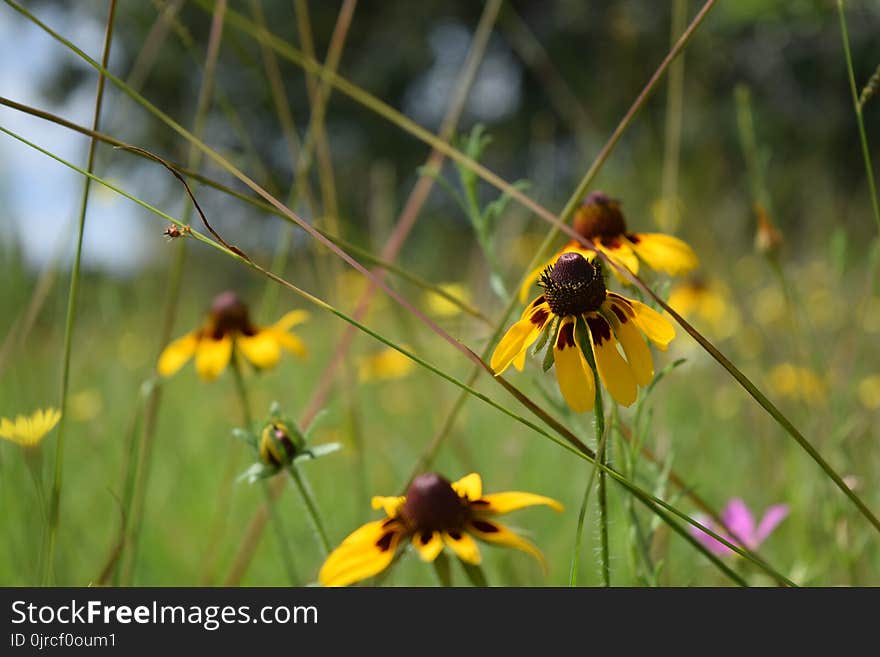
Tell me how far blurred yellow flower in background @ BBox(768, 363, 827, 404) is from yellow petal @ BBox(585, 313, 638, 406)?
1.75ft

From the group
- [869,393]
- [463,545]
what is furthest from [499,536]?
[869,393]

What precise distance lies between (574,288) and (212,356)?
401mm

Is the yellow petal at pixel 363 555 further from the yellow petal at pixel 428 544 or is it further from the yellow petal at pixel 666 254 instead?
the yellow petal at pixel 666 254

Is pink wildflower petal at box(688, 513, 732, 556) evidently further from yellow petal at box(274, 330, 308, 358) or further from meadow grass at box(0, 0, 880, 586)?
yellow petal at box(274, 330, 308, 358)

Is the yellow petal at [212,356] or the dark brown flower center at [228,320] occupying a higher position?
the dark brown flower center at [228,320]

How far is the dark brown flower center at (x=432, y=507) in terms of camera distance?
0.41m

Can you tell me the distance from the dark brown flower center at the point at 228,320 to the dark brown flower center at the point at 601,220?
1.06 feet

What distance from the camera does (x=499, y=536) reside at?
0.40 metres

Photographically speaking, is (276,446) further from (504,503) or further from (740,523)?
(740,523)

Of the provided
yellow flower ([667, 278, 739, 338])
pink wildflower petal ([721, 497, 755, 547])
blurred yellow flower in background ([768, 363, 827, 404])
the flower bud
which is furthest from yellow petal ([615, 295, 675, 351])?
yellow flower ([667, 278, 739, 338])

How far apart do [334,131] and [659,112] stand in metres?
2.88

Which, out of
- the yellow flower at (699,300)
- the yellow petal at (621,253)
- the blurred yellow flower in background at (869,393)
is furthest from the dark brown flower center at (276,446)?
the blurred yellow flower in background at (869,393)

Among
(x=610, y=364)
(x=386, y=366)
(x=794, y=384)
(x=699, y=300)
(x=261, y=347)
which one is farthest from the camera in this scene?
(x=386, y=366)

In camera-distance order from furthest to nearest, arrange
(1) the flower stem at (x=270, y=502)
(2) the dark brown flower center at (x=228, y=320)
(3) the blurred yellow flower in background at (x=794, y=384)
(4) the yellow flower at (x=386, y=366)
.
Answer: (4) the yellow flower at (x=386, y=366)
(3) the blurred yellow flower in background at (x=794, y=384)
(2) the dark brown flower center at (x=228, y=320)
(1) the flower stem at (x=270, y=502)
